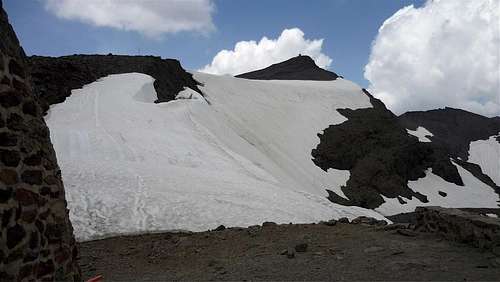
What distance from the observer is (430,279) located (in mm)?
Result: 7219

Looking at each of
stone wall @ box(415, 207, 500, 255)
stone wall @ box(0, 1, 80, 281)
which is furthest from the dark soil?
stone wall @ box(0, 1, 80, 281)

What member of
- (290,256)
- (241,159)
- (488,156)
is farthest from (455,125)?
(290,256)

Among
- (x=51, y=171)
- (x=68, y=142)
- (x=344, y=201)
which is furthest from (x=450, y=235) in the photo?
(x=344, y=201)

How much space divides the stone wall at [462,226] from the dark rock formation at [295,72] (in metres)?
72.1

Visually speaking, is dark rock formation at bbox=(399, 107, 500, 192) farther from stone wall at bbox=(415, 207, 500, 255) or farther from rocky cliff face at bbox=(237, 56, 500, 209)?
stone wall at bbox=(415, 207, 500, 255)

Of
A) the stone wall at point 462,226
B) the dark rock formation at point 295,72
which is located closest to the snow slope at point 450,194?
the stone wall at point 462,226

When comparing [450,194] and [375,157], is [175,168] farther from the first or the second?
[450,194]

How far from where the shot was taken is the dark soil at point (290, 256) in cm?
787

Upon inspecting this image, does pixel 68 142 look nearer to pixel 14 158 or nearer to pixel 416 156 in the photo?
pixel 14 158

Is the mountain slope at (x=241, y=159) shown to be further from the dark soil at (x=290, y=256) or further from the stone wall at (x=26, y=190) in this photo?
the stone wall at (x=26, y=190)

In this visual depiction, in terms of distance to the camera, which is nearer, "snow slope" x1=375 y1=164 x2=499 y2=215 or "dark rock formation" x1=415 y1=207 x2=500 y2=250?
"dark rock formation" x1=415 y1=207 x2=500 y2=250

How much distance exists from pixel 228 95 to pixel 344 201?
20.3 m

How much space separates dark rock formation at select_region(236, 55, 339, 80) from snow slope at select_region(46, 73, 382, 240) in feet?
142

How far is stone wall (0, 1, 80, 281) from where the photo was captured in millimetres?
4613
